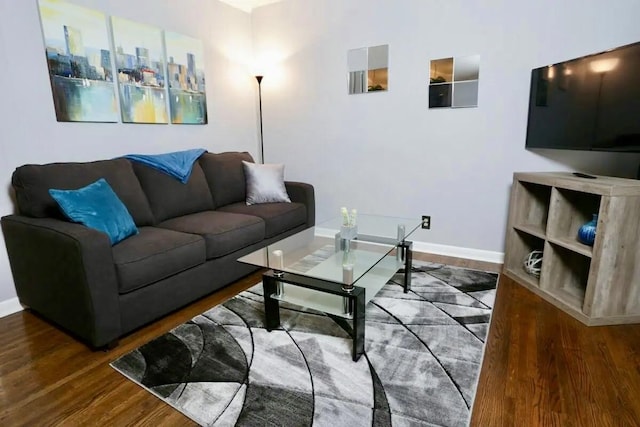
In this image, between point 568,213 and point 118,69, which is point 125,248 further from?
point 568,213

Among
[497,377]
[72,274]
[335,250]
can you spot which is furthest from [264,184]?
[497,377]

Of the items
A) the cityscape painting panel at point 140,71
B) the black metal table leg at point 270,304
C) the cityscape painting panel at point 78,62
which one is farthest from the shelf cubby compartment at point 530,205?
the cityscape painting panel at point 78,62

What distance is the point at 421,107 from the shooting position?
10.0 ft

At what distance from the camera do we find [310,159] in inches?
146

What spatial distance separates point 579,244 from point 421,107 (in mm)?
1595

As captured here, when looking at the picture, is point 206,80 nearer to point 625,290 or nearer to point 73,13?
point 73,13

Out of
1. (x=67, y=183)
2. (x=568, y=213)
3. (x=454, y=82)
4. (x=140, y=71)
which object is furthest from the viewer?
(x=454, y=82)

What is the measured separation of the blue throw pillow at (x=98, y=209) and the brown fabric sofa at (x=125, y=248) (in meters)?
0.07

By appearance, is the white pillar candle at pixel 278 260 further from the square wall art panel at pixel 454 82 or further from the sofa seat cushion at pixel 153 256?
the square wall art panel at pixel 454 82

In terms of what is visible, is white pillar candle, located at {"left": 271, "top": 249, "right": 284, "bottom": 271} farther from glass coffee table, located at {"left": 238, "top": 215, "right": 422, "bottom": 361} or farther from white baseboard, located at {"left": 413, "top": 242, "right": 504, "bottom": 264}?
white baseboard, located at {"left": 413, "top": 242, "right": 504, "bottom": 264}

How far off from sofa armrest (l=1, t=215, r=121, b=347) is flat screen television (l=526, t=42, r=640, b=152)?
9.24 ft

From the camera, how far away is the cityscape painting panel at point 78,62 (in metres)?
2.24

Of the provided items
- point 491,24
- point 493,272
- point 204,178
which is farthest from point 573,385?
point 204,178

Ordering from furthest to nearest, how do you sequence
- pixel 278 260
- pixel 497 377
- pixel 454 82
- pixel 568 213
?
1. pixel 454 82
2. pixel 568 213
3. pixel 278 260
4. pixel 497 377
